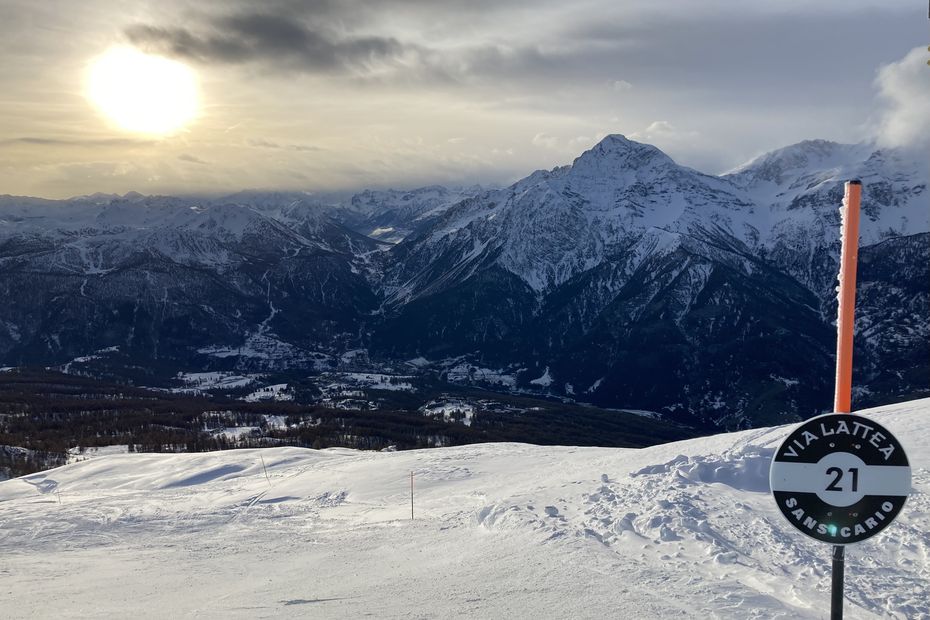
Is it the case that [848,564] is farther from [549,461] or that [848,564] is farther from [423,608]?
[549,461]

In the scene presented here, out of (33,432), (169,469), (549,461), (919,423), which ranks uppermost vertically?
(919,423)

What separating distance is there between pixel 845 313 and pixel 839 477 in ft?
5.41

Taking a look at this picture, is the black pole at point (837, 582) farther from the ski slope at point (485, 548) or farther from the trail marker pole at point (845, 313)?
the ski slope at point (485, 548)

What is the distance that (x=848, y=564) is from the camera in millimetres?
15758

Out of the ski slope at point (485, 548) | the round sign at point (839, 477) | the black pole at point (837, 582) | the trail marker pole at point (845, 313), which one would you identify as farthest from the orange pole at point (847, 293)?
the ski slope at point (485, 548)

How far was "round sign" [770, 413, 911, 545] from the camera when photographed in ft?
22.4

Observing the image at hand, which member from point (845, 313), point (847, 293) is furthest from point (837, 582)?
point (847, 293)

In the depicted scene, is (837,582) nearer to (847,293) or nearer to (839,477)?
(839,477)

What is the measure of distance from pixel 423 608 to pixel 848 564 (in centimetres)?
979

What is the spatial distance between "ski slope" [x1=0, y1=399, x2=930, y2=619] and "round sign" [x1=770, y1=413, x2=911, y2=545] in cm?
736

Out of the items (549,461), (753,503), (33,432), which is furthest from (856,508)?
(33,432)

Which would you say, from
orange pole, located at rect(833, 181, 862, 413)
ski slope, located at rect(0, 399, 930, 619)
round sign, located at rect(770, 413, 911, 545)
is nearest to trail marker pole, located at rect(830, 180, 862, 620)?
orange pole, located at rect(833, 181, 862, 413)

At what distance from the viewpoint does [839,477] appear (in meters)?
6.88

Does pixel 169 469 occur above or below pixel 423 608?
below
